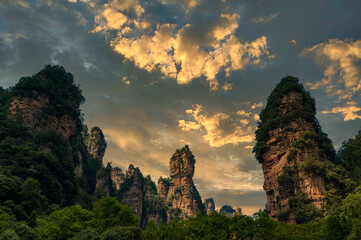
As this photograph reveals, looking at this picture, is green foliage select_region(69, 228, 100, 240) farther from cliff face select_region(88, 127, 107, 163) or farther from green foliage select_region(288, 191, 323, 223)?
cliff face select_region(88, 127, 107, 163)

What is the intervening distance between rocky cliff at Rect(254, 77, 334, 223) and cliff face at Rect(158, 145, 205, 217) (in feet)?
244

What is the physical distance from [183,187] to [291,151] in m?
90.8

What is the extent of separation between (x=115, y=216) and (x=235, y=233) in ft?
61.3

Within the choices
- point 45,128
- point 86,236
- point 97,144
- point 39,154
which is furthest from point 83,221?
point 97,144

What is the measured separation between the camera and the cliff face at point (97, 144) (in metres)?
125

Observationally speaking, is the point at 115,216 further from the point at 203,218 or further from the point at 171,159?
the point at 171,159

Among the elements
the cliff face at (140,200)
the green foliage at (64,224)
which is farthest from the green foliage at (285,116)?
the cliff face at (140,200)

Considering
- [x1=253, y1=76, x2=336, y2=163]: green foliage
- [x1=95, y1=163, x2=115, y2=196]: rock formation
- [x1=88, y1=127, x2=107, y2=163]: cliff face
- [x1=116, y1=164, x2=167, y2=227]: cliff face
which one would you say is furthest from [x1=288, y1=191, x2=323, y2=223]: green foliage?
[x1=88, y1=127, x2=107, y2=163]: cliff face

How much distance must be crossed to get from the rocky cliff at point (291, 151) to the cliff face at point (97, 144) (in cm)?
8823

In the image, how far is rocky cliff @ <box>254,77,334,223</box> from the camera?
50.6 m

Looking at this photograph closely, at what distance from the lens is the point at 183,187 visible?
13712 cm

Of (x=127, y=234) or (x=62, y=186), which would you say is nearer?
(x=127, y=234)

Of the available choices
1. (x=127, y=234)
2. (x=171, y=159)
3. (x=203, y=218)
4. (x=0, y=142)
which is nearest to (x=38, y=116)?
(x=0, y=142)

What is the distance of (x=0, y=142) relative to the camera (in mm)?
51812
